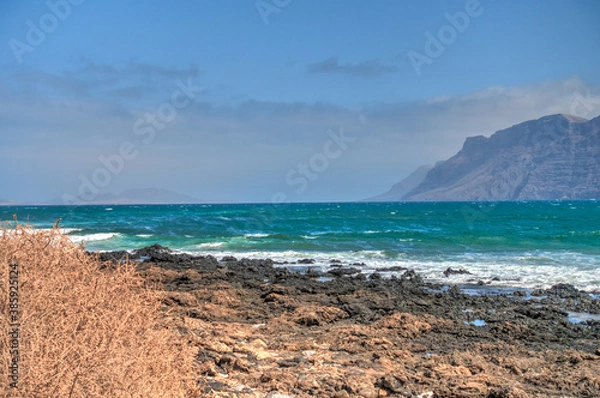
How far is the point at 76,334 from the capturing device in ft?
13.3

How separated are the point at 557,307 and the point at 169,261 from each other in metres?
14.3

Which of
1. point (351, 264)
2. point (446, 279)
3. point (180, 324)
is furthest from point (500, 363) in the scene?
point (351, 264)

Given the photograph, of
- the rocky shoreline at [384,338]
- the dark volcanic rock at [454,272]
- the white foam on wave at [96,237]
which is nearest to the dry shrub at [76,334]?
the rocky shoreline at [384,338]

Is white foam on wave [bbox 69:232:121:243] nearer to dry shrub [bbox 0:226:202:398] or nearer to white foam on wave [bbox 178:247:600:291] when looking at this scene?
white foam on wave [bbox 178:247:600:291]

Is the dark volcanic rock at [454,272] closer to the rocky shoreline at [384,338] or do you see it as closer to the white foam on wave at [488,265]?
the white foam on wave at [488,265]

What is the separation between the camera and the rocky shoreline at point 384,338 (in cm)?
683

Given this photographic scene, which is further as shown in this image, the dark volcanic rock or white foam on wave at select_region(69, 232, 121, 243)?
white foam on wave at select_region(69, 232, 121, 243)

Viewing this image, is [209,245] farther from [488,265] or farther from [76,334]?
[76,334]

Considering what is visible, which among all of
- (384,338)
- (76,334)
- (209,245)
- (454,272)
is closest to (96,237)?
(209,245)

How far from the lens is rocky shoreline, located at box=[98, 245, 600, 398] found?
6832mm

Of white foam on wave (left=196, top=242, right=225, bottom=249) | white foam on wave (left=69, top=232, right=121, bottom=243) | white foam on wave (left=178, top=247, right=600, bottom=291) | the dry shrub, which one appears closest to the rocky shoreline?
the dry shrub

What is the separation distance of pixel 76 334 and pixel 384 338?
621 centimetres

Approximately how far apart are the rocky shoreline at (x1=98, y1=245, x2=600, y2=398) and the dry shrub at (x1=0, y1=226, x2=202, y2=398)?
1.62 metres

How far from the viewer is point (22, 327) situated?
3832mm
